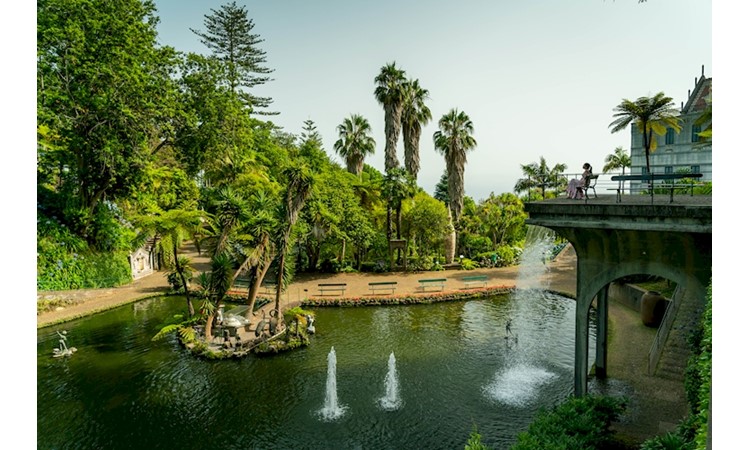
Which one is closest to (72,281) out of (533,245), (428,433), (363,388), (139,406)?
(139,406)

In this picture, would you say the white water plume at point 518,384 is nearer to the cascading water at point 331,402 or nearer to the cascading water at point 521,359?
the cascading water at point 521,359

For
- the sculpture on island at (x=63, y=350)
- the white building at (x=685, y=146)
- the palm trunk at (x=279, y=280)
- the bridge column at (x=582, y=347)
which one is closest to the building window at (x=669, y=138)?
the white building at (x=685, y=146)

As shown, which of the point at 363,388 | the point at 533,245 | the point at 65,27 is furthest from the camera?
the point at 533,245

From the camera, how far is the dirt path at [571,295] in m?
11.4

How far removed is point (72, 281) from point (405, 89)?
26460 mm

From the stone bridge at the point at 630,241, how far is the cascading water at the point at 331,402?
6.39 metres

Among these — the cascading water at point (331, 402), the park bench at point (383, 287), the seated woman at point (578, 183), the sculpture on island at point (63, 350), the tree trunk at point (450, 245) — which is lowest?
the cascading water at point (331, 402)

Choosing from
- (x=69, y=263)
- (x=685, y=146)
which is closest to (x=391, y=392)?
(x=69, y=263)

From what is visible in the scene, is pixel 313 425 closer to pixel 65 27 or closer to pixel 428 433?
pixel 428 433

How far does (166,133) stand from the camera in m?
28.4

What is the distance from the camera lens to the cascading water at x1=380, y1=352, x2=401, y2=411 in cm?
1282

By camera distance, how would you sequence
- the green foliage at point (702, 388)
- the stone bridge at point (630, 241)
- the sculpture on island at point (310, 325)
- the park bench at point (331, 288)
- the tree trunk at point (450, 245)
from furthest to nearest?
the tree trunk at point (450, 245) → the park bench at point (331, 288) → the sculpture on island at point (310, 325) → the stone bridge at point (630, 241) → the green foliage at point (702, 388)

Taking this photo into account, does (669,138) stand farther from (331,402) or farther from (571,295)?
(331,402)

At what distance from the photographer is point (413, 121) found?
→ 37438 mm
